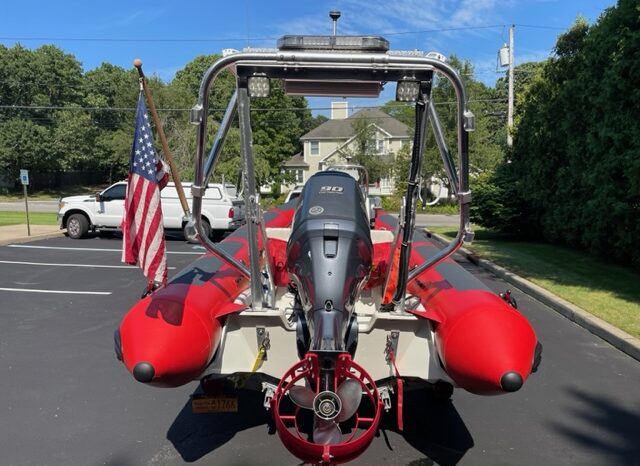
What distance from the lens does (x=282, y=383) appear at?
280 cm

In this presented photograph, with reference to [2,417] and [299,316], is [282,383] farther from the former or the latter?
[2,417]

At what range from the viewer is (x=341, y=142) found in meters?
43.4

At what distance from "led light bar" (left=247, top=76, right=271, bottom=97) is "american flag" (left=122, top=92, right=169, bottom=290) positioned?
0.96 metres

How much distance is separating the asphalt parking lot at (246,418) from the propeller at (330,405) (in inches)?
48.7

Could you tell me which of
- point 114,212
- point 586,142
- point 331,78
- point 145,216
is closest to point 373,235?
point 145,216

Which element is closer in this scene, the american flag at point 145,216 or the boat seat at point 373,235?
the american flag at point 145,216

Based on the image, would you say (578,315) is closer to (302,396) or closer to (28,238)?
(302,396)

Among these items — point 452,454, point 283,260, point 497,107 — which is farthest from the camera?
point 497,107

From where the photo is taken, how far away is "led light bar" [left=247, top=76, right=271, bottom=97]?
2.95 meters

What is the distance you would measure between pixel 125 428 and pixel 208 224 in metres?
12.5

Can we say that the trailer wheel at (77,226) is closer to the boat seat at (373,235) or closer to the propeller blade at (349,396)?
the boat seat at (373,235)

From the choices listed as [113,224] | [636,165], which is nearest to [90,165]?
[113,224]

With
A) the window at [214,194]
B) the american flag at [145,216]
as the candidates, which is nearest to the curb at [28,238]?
the window at [214,194]

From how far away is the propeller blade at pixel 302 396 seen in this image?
278 cm
